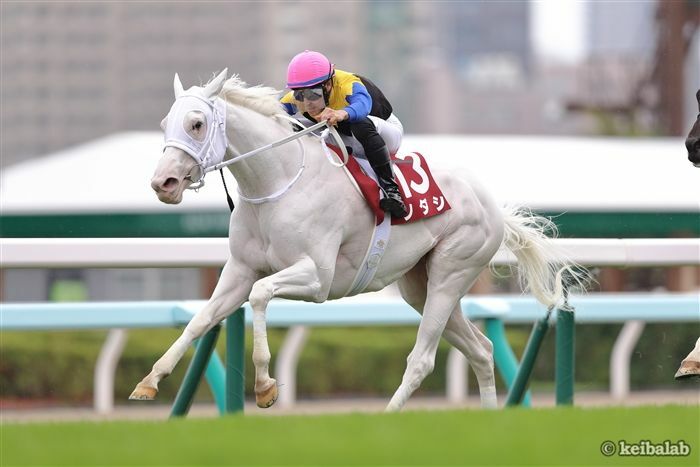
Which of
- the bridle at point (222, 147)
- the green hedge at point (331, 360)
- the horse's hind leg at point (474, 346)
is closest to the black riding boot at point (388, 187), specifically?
the bridle at point (222, 147)

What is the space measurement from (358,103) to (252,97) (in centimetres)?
41

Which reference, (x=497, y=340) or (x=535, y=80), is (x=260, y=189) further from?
(x=535, y=80)

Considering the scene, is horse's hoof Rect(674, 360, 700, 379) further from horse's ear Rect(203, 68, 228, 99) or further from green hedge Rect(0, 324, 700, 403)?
green hedge Rect(0, 324, 700, 403)

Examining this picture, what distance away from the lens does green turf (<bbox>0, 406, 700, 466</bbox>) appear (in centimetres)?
329

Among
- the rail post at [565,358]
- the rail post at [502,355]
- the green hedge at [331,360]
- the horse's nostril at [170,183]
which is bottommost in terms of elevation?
the green hedge at [331,360]

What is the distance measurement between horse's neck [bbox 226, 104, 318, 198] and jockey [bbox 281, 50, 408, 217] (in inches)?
7.6

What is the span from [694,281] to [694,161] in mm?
10231

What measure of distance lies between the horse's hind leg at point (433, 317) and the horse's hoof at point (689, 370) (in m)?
0.95

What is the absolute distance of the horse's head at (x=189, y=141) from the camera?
4.79 meters

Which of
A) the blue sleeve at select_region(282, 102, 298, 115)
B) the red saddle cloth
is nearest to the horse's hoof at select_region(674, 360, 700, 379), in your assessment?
the red saddle cloth

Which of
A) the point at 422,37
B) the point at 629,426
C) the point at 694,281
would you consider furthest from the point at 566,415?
the point at 422,37

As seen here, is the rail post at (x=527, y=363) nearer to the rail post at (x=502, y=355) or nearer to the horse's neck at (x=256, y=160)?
the rail post at (x=502, y=355)

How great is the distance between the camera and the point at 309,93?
5.19 metres

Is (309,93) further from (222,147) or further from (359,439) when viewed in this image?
(359,439)
